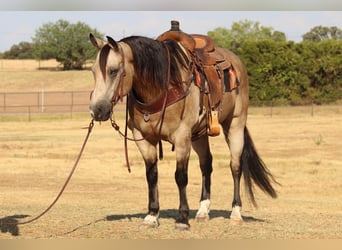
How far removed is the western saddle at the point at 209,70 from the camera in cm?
770

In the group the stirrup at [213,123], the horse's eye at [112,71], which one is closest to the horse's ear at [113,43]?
the horse's eye at [112,71]

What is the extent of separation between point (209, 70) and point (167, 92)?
1.04 metres

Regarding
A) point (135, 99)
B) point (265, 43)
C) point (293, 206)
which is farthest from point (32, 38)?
point (135, 99)

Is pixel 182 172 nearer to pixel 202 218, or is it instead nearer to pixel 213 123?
pixel 213 123

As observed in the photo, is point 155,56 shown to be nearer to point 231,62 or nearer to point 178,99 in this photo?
point 178,99

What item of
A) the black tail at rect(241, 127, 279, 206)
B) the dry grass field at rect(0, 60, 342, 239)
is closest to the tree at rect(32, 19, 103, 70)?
the dry grass field at rect(0, 60, 342, 239)

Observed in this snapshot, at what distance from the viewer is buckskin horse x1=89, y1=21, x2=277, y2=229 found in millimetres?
6508

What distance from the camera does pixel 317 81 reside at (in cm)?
4816

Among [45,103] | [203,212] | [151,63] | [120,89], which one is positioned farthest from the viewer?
[45,103]

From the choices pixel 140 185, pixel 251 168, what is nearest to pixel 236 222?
pixel 251 168

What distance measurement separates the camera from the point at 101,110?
20.9ft

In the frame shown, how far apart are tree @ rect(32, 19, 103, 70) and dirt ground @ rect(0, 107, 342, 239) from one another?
39918 mm

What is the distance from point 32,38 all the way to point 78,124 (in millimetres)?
54754

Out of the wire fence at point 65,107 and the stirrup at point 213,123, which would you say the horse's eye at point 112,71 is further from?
the wire fence at point 65,107
